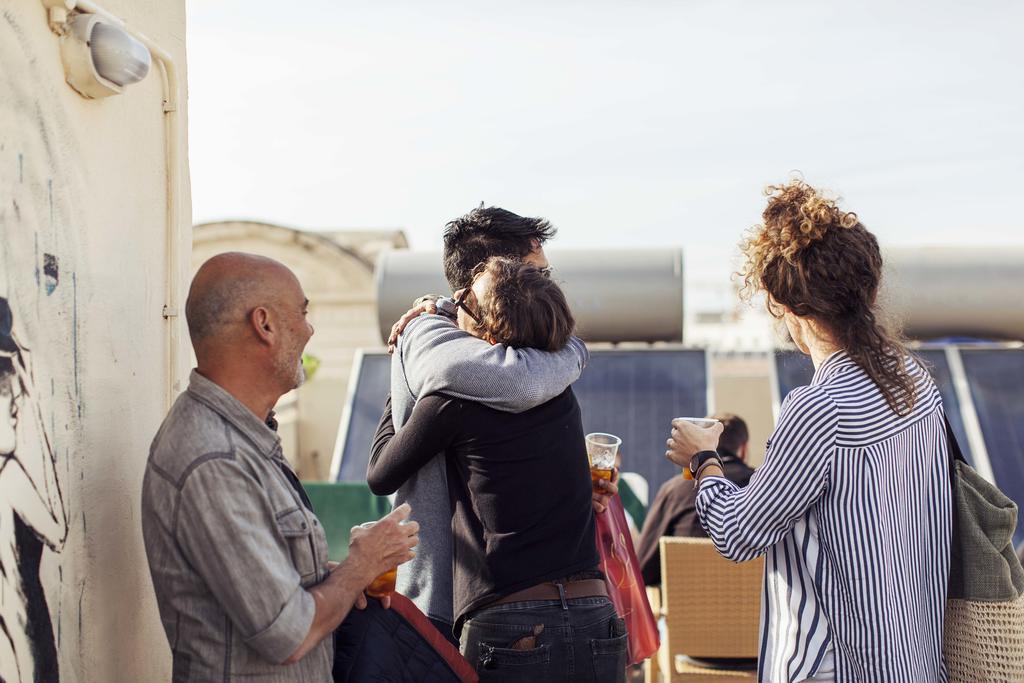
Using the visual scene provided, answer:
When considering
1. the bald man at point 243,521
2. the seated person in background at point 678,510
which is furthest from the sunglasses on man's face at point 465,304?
the seated person in background at point 678,510

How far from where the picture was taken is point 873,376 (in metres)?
2.51

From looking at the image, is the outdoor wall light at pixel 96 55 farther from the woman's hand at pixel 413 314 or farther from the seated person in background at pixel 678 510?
the seated person in background at pixel 678 510

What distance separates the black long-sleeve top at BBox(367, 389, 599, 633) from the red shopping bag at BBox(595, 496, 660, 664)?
0.39 m

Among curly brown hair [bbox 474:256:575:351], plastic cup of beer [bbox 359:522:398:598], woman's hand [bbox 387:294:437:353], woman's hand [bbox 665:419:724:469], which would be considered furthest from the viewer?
woman's hand [bbox 387:294:437:353]

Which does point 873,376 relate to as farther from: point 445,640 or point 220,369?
point 220,369

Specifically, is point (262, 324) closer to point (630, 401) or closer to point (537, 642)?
point (537, 642)

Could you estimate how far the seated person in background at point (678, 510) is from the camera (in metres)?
5.28

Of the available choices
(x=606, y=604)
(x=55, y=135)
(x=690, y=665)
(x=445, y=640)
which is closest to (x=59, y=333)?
(x=55, y=135)

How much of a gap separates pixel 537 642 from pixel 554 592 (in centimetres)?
13

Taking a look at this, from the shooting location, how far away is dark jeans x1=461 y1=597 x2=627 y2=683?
8.51 ft

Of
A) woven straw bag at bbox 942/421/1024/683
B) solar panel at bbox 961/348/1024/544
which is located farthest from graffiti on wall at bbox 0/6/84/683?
solar panel at bbox 961/348/1024/544

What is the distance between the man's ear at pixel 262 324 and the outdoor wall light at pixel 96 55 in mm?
804

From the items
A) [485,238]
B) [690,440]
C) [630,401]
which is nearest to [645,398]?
[630,401]

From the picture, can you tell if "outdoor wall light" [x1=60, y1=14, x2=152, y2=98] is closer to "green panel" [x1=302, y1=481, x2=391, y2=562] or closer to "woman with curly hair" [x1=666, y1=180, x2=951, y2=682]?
"woman with curly hair" [x1=666, y1=180, x2=951, y2=682]
